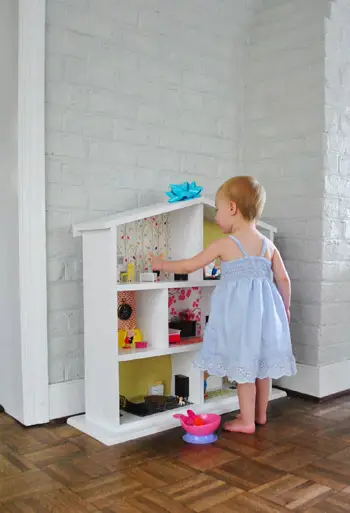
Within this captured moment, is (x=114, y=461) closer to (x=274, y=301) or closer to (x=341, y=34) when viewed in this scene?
(x=274, y=301)

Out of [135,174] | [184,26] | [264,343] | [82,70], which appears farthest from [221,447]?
[184,26]

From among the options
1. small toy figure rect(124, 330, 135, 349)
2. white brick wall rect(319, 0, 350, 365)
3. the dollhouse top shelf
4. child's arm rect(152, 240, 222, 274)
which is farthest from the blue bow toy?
white brick wall rect(319, 0, 350, 365)

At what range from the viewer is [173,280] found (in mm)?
2438

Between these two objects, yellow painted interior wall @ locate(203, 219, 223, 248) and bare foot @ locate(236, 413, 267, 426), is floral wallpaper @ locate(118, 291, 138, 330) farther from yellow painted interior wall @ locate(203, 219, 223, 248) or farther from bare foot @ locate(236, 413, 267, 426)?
bare foot @ locate(236, 413, 267, 426)

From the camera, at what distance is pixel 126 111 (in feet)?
8.21

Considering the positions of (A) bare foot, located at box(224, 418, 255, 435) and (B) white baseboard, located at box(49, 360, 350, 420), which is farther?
(B) white baseboard, located at box(49, 360, 350, 420)

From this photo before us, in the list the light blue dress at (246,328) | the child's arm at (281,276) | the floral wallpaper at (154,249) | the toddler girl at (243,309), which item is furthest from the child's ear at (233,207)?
the floral wallpaper at (154,249)

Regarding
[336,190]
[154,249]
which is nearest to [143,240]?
[154,249]

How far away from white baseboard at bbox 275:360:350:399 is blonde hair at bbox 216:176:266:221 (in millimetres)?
902

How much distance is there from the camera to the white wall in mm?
2223

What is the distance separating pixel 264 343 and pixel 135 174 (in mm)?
944

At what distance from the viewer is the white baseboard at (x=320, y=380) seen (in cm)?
264

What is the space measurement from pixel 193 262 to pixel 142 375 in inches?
23.2

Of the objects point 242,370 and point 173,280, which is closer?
point 242,370
